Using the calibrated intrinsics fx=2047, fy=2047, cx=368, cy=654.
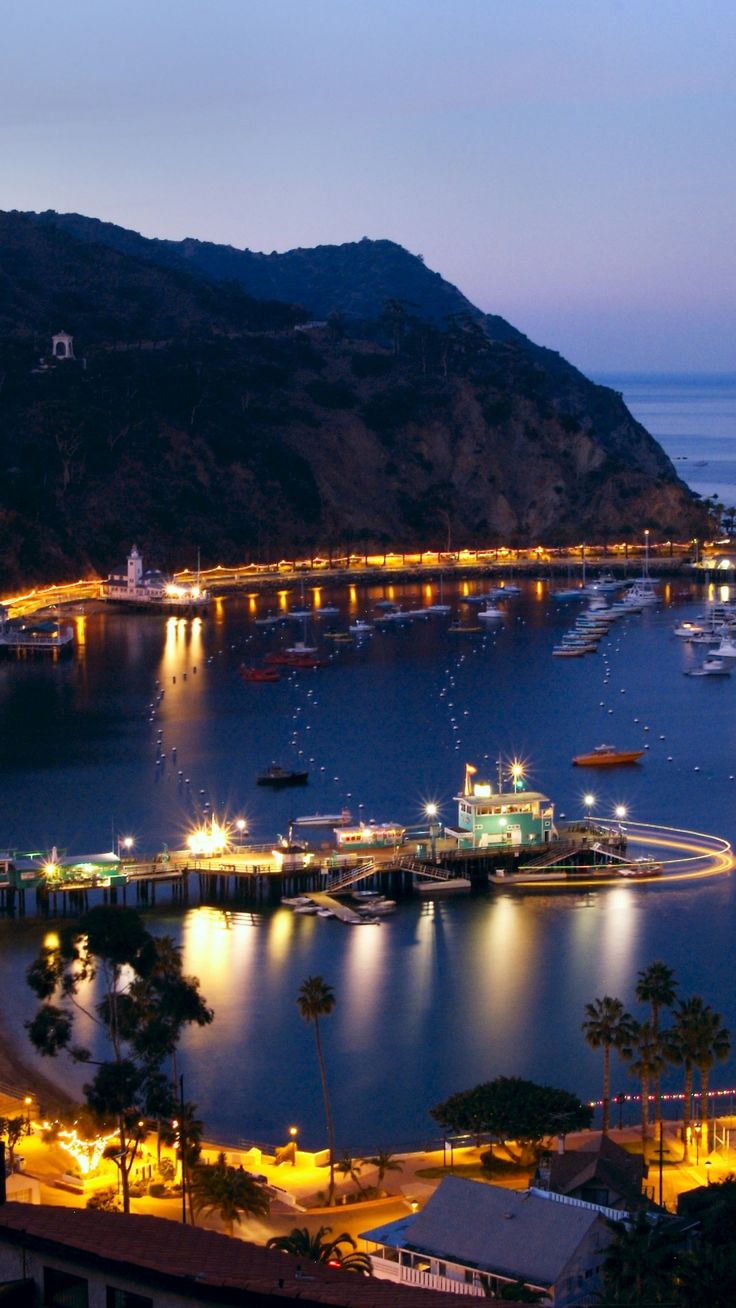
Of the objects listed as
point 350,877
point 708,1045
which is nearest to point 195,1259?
point 708,1045

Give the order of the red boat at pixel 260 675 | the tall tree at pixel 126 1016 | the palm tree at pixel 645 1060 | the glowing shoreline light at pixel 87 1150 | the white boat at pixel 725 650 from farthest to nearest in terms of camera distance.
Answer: the white boat at pixel 725 650 → the red boat at pixel 260 675 → the palm tree at pixel 645 1060 → the glowing shoreline light at pixel 87 1150 → the tall tree at pixel 126 1016

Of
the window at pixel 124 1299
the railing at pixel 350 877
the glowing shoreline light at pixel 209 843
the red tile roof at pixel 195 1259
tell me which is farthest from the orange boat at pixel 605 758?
the window at pixel 124 1299

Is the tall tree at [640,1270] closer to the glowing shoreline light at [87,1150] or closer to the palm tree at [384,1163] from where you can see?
the palm tree at [384,1163]

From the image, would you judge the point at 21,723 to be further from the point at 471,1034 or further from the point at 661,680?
the point at 471,1034

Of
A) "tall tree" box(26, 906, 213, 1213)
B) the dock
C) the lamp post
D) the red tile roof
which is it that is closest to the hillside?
the lamp post

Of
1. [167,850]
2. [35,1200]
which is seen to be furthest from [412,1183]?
[167,850]

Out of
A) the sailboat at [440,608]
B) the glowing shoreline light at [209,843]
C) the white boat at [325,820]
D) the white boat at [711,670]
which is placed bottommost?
the white boat at [325,820]
